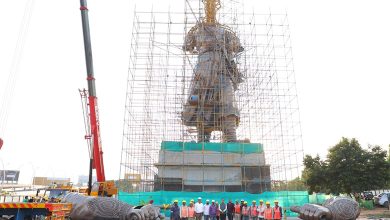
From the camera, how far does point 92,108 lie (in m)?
21.2

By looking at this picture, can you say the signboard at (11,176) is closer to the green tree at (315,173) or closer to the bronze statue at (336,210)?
the green tree at (315,173)

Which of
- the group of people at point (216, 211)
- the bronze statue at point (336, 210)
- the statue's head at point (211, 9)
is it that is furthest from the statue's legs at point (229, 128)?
the bronze statue at point (336, 210)

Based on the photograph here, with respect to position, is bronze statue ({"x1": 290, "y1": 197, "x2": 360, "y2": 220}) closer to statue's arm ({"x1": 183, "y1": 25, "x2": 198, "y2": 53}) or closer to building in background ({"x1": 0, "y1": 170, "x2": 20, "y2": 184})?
statue's arm ({"x1": 183, "y1": 25, "x2": 198, "y2": 53})

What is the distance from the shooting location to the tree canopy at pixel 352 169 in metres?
29.5

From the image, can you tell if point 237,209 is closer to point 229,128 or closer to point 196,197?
point 196,197

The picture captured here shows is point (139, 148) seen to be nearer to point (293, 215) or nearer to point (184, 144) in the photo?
point (184, 144)

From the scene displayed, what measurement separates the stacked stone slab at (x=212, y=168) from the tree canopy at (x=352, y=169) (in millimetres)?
6259

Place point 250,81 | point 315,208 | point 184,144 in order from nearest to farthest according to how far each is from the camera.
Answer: point 315,208
point 184,144
point 250,81

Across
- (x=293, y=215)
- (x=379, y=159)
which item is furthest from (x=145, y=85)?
(x=379, y=159)

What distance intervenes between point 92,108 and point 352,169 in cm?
2206

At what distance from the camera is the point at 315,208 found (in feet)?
46.1

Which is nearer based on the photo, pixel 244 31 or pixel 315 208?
pixel 315 208

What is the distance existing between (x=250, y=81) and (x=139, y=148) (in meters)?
11.6

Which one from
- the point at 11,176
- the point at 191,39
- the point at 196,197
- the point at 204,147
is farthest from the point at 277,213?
the point at 11,176
